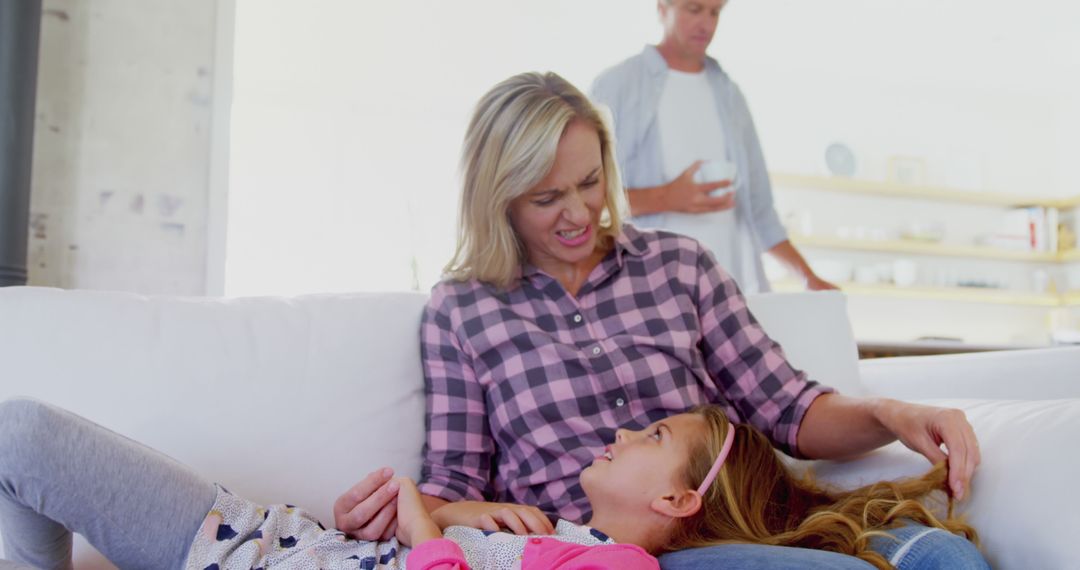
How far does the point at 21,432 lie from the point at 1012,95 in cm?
559

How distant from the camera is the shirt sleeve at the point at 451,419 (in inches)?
52.2

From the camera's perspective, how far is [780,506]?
1159 mm

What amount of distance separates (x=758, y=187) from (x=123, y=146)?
1.79 meters

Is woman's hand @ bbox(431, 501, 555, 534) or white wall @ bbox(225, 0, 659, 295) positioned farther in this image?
white wall @ bbox(225, 0, 659, 295)

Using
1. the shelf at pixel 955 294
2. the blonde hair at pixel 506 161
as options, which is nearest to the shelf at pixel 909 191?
the shelf at pixel 955 294

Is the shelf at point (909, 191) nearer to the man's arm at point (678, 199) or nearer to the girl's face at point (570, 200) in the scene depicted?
the man's arm at point (678, 199)

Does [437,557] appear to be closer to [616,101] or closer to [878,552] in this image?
[878,552]

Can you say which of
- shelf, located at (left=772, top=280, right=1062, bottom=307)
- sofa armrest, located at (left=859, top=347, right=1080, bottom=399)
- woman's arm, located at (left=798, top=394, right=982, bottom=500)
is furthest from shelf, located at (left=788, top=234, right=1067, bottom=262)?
woman's arm, located at (left=798, top=394, right=982, bottom=500)

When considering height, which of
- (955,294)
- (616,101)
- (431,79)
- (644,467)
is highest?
(431,79)

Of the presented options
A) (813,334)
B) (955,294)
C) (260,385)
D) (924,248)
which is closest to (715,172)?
(813,334)

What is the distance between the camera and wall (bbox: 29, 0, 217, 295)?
230cm

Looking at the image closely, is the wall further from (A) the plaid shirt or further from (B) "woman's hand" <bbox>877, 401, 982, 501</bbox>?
(B) "woman's hand" <bbox>877, 401, 982, 501</bbox>

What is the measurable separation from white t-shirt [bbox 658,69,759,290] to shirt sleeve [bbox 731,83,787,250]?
0.17 feet

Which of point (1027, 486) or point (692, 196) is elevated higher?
point (692, 196)
